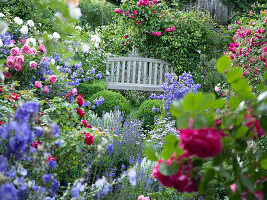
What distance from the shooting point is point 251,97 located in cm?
81

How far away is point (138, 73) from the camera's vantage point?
6602 millimetres

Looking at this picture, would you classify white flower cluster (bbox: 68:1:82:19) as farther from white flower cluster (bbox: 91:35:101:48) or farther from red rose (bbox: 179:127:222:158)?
white flower cluster (bbox: 91:35:101:48)

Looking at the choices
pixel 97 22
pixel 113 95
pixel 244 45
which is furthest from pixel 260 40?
pixel 97 22

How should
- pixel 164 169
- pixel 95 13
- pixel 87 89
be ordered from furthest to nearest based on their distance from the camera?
pixel 95 13 < pixel 87 89 < pixel 164 169

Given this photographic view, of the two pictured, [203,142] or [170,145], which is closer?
[203,142]

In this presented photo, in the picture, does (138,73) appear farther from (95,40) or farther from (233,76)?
(233,76)

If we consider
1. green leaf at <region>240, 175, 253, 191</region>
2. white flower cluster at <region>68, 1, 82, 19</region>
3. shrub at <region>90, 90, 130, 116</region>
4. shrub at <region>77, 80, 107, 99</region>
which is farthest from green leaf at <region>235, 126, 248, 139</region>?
shrub at <region>77, 80, 107, 99</region>

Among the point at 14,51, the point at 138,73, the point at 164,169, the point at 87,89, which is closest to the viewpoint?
the point at 164,169

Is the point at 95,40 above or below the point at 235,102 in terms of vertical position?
above

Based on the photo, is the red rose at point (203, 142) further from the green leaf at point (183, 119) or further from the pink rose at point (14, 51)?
the pink rose at point (14, 51)

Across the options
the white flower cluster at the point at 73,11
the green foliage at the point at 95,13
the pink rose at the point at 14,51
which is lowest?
the pink rose at the point at 14,51

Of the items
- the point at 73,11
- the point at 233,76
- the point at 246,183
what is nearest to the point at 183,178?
the point at 246,183

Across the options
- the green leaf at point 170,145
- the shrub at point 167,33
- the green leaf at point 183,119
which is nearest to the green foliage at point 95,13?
the shrub at point 167,33

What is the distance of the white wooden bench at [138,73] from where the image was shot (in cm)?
615
